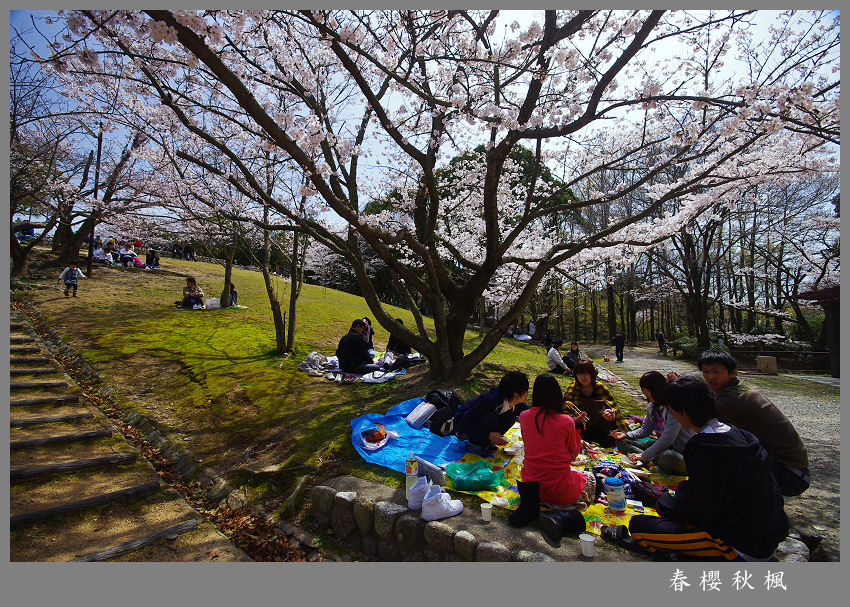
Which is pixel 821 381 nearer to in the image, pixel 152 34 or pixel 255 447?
pixel 255 447

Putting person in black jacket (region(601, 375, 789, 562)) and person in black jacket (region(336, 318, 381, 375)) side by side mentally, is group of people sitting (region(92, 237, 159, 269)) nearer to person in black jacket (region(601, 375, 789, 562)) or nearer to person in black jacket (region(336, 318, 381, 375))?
person in black jacket (region(336, 318, 381, 375))

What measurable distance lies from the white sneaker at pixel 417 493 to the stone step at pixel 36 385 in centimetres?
574

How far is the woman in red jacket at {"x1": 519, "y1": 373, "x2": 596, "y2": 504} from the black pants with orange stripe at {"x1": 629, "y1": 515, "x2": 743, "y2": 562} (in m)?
0.55

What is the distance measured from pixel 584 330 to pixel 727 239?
55.3 ft

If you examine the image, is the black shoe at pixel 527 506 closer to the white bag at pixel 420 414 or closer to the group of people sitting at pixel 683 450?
the group of people sitting at pixel 683 450

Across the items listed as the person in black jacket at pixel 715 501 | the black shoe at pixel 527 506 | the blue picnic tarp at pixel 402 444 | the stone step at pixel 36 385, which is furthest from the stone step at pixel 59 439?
the person in black jacket at pixel 715 501

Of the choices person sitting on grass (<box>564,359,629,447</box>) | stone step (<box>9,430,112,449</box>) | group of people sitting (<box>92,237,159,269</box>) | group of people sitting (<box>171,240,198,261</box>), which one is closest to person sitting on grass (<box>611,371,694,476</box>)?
person sitting on grass (<box>564,359,629,447</box>)

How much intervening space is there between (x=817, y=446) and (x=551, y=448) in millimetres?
4933

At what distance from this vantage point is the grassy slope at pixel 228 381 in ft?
16.6

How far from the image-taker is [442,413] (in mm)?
5234

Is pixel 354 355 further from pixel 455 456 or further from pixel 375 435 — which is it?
pixel 455 456

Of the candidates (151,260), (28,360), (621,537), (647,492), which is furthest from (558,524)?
(151,260)

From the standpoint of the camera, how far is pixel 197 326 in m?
10.8

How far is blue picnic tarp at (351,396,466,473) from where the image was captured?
14.6 feet
